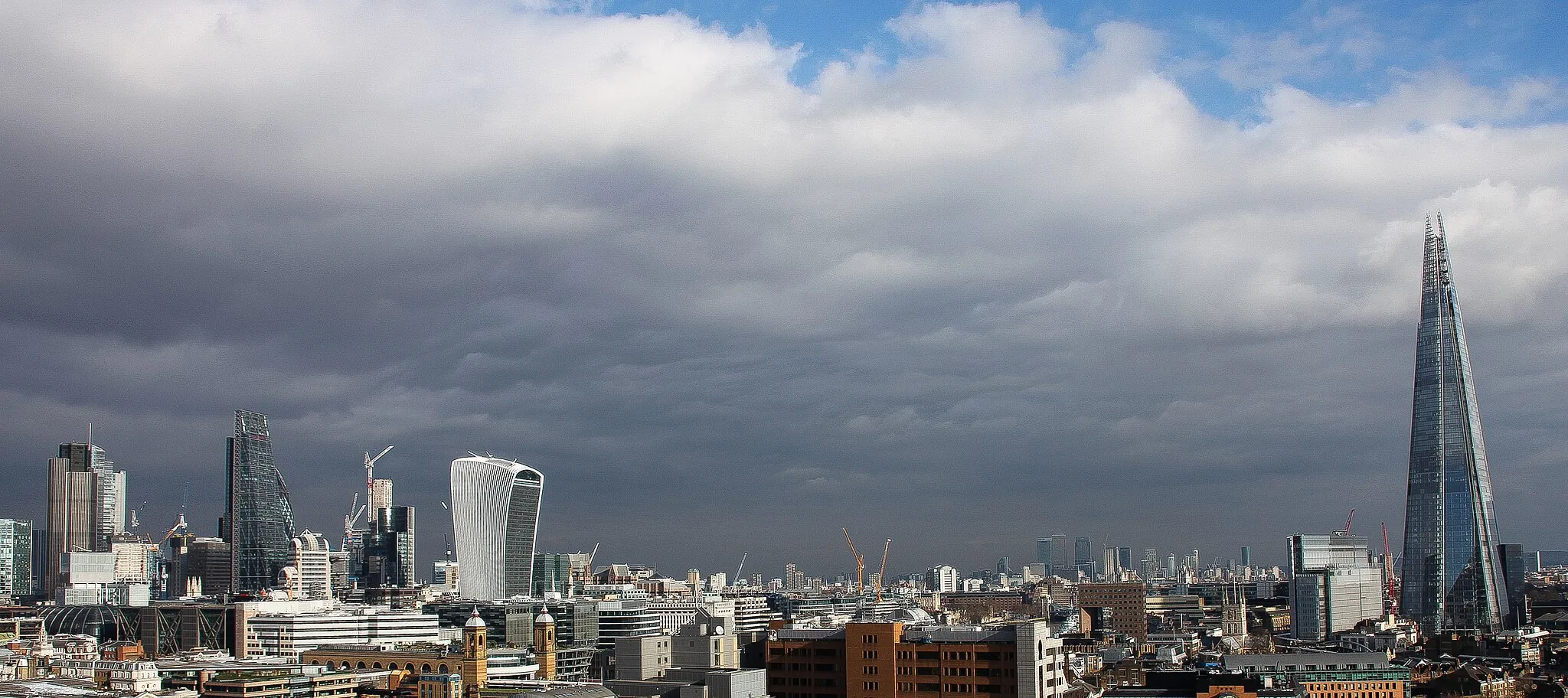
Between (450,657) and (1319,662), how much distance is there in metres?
86.6

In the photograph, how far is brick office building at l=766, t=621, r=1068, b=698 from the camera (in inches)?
3880

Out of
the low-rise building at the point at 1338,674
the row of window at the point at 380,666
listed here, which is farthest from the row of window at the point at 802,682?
the low-rise building at the point at 1338,674

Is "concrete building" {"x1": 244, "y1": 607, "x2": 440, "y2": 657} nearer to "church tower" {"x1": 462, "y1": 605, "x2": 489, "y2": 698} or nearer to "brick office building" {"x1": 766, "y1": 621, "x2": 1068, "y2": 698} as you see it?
"church tower" {"x1": 462, "y1": 605, "x2": 489, "y2": 698}

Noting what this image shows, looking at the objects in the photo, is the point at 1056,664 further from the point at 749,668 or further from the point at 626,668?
the point at 626,668

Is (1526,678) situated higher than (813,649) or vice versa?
(813,649)

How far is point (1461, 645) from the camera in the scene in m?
193

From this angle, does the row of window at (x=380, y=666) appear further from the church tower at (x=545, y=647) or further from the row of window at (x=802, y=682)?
the row of window at (x=802, y=682)

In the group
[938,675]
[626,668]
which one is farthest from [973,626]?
[626,668]

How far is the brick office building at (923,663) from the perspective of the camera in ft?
323

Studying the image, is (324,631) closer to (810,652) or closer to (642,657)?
(642,657)

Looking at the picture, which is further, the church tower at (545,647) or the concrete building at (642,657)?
the church tower at (545,647)

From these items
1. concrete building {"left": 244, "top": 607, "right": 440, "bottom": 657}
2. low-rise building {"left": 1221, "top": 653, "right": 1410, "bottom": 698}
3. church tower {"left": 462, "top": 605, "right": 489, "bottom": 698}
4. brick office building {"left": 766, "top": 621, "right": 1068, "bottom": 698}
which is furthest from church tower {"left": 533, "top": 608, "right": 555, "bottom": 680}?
low-rise building {"left": 1221, "top": 653, "right": 1410, "bottom": 698}

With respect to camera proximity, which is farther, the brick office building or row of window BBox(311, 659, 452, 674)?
row of window BBox(311, 659, 452, 674)

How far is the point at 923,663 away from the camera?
102 metres
